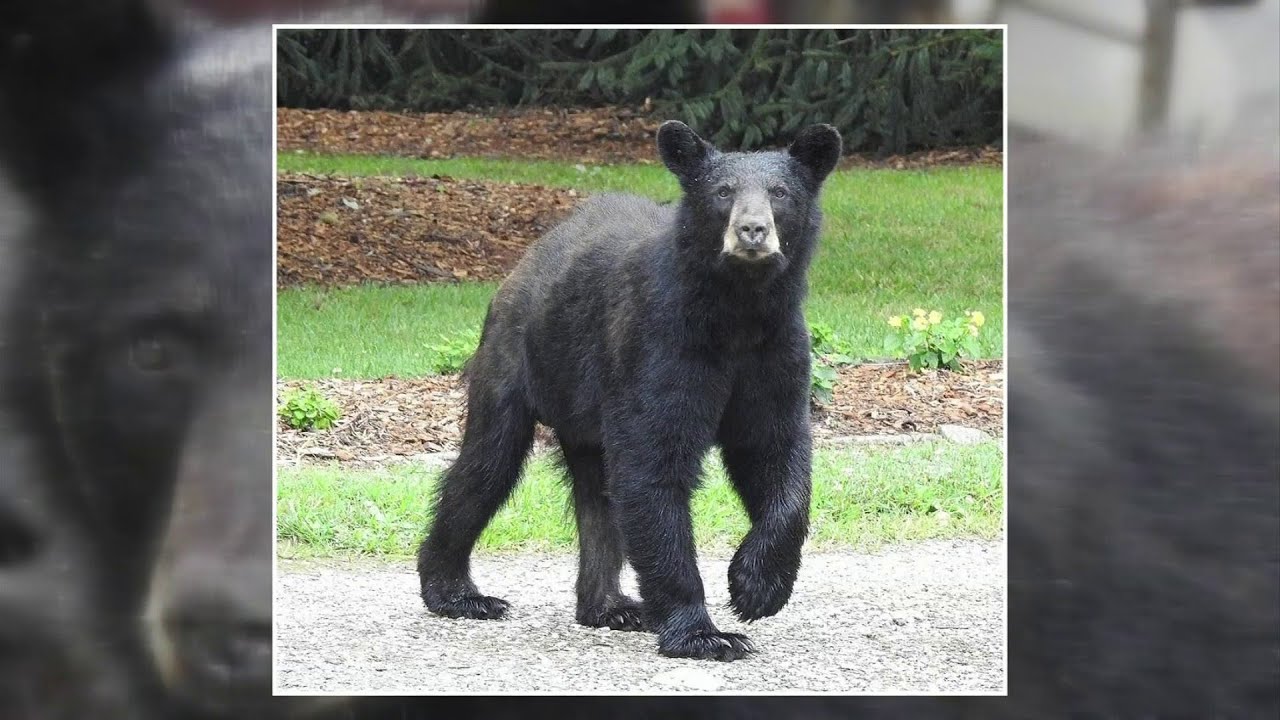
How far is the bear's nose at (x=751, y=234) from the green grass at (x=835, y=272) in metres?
0.65

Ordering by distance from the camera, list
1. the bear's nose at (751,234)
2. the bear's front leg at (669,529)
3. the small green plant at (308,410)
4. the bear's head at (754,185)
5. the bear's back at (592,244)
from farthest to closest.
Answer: the small green plant at (308,410), the bear's back at (592,244), the bear's front leg at (669,529), the bear's head at (754,185), the bear's nose at (751,234)

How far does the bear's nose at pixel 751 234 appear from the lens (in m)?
6.06

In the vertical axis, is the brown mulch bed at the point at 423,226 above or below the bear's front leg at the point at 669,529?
above

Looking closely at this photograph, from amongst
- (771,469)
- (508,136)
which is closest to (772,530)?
(771,469)

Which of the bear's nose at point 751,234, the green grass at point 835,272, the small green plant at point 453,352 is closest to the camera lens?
the bear's nose at point 751,234

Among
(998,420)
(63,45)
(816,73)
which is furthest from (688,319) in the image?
(63,45)

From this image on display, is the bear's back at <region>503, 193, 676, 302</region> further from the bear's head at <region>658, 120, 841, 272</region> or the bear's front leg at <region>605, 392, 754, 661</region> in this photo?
the bear's front leg at <region>605, 392, 754, 661</region>

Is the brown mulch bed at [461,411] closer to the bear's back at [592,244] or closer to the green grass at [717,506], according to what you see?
the green grass at [717,506]

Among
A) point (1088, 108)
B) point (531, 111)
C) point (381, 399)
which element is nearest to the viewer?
point (1088, 108)

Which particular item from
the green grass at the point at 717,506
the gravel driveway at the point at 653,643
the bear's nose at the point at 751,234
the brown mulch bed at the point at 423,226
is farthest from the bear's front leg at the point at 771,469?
the brown mulch bed at the point at 423,226

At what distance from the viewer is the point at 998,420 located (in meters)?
7.18

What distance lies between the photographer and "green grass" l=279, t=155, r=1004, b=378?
6.70 m

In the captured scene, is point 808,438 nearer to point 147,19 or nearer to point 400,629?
point 400,629

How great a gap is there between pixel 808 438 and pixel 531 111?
1849 mm
